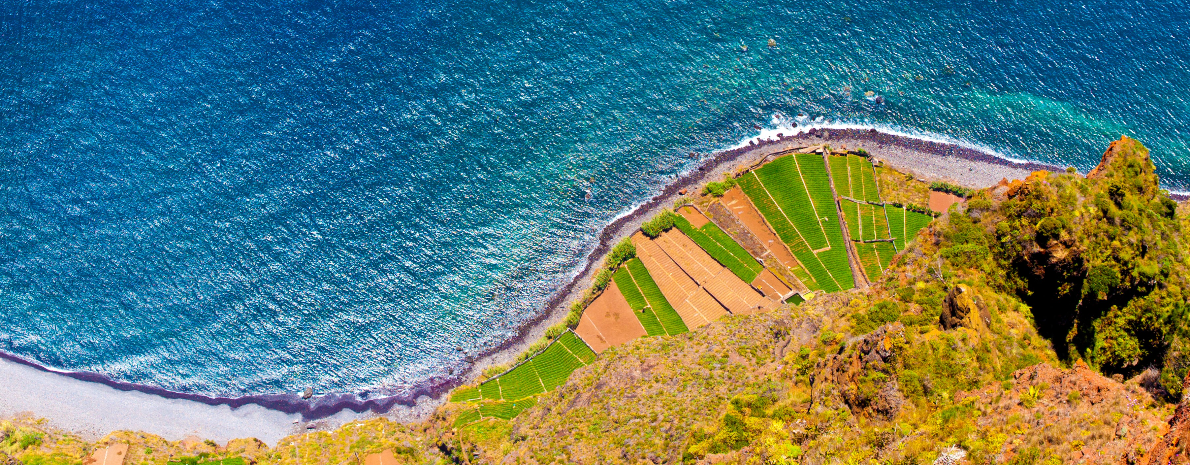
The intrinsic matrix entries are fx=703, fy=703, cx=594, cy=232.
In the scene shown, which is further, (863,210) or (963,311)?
(863,210)

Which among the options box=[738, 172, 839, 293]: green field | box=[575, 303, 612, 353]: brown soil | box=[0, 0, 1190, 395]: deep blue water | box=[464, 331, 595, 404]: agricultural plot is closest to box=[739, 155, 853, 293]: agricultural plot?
box=[738, 172, 839, 293]: green field

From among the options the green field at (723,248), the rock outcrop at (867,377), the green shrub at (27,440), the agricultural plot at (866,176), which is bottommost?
the rock outcrop at (867,377)

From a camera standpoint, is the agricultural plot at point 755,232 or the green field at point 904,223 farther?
the green field at point 904,223

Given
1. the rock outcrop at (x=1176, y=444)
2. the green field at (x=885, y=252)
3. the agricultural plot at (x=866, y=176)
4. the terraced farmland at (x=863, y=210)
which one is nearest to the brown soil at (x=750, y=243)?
the terraced farmland at (x=863, y=210)

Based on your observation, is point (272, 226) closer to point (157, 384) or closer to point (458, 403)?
point (157, 384)

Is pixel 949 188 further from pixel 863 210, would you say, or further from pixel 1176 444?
pixel 1176 444

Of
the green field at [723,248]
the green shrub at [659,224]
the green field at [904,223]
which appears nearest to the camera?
the green field at [904,223]

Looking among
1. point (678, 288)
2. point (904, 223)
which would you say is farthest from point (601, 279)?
point (904, 223)

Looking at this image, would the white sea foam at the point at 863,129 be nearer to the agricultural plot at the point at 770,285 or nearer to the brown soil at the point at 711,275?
the brown soil at the point at 711,275
